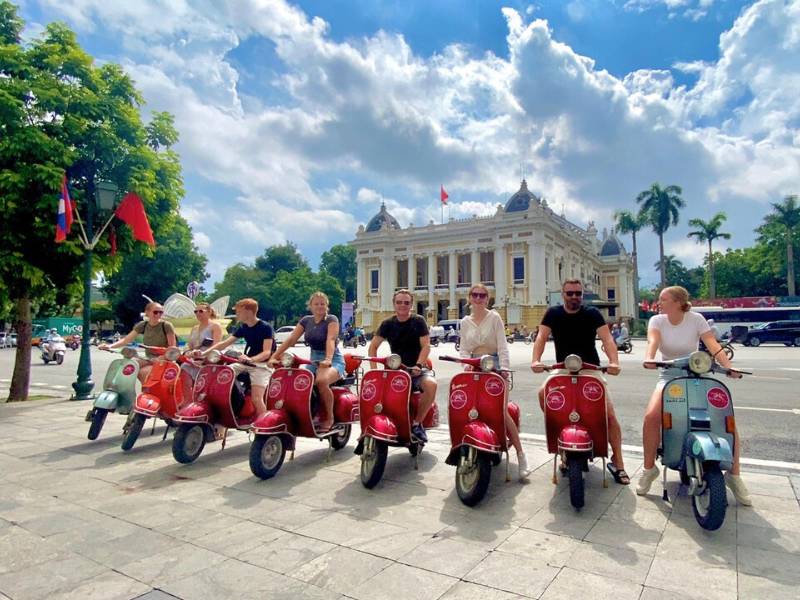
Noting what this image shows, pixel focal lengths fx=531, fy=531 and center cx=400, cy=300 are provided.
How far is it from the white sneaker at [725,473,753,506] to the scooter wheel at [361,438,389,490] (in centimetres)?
271

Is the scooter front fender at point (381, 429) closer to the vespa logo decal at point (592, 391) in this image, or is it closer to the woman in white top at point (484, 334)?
the woman in white top at point (484, 334)

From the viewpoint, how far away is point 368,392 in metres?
4.82

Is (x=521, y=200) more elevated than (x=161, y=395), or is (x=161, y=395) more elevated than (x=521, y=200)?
(x=521, y=200)

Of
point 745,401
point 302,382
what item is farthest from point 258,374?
point 745,401

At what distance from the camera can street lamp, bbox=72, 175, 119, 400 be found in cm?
948

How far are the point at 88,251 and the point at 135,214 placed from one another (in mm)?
1043

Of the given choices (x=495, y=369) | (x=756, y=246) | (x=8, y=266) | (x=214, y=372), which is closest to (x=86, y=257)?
(x=8, y=266)

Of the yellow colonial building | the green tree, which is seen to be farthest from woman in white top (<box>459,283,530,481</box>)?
the green tree

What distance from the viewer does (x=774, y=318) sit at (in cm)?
3431

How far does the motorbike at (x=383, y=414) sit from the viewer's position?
4.49 meters

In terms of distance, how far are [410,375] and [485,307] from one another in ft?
3.16

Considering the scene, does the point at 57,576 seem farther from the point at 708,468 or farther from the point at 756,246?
the point at 756,246

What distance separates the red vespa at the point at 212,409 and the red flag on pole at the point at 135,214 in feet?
17.1

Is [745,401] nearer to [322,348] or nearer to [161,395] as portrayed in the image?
[322,348]
